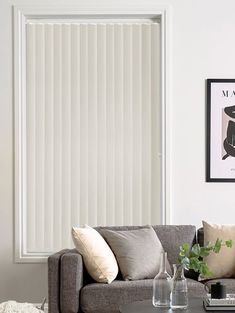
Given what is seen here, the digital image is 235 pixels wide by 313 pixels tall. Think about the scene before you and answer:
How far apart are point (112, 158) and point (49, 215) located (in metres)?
0.74

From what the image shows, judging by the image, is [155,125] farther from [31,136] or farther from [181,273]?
[181,273]

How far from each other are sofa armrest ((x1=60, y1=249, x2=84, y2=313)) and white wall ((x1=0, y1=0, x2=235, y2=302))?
1.29 meters

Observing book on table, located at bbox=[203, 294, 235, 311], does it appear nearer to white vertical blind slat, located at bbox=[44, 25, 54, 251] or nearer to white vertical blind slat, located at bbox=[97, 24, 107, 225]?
white vertical blind slat, located at bbox=[97, 24, 107, 225]

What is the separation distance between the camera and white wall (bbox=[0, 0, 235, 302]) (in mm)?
5992

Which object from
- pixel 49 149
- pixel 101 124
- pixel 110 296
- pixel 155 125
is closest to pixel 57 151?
pixel 49 149

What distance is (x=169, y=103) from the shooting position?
6000mm

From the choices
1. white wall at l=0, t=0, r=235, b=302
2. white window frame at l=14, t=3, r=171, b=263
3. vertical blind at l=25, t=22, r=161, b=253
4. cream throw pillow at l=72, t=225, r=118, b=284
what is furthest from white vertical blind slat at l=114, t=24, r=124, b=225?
cream throw pillow at l=72, t=225, r=118, b=284

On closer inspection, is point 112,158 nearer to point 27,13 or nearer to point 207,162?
point 207,162

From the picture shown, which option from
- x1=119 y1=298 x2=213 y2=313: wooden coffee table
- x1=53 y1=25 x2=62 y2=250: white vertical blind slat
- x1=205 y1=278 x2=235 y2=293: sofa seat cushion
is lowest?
x1=205 y1=278 x2=235 y2=293: sofa seat cushion

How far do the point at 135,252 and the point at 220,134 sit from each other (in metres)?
1.50

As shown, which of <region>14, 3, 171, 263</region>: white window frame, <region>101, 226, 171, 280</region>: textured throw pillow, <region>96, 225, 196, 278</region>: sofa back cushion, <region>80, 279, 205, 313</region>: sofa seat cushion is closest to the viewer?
<region>80, 279, 205, 313</region>: sofa seat cushion

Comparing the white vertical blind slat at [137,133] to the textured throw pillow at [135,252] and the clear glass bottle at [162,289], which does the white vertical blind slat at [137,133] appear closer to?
the textured throw pillow at [135,252]

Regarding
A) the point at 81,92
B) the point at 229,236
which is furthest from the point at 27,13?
the point at 229,236

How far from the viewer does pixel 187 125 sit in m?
6.02
